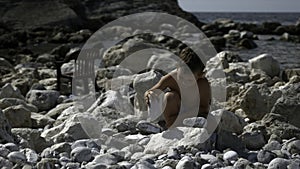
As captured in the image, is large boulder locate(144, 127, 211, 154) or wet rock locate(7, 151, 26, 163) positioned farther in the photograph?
large boulder locate(144, 127, 211, 154)

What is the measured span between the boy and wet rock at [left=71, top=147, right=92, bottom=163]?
1.17 m

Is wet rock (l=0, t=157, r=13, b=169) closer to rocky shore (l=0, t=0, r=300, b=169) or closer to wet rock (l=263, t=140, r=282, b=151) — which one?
rocky shore (l=0, t=0, r=300, b=169)

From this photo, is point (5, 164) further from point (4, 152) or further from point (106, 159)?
point (106, 159)

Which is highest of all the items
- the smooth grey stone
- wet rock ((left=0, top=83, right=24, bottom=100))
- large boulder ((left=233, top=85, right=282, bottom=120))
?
the smooth grey stone

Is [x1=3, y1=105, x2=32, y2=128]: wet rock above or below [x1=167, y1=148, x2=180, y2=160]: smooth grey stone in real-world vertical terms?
below

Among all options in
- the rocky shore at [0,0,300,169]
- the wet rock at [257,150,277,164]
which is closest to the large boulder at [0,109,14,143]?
the rocky shore at [0,0,300,169]

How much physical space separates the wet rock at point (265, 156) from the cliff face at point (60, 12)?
36.0m

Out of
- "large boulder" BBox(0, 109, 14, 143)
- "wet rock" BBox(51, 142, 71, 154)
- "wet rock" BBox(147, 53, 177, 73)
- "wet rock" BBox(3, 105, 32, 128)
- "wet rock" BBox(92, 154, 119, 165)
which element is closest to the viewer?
"wet rock" BBox(92, 154, 119, 165)

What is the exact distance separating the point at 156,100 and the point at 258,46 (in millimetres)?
21591

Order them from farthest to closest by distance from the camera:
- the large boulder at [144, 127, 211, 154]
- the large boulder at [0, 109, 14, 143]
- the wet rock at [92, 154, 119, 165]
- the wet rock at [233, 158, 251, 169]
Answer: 1. the large boulder at [0, 109, 14, 143]
2. the large boulder at [144, 127, 211, 154]
3. the wet rock at [92, 154, 119, 165]
4. the wet rock at [233, 158, 251, 169]

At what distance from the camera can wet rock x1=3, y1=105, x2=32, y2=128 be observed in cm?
706

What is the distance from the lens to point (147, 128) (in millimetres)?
6180

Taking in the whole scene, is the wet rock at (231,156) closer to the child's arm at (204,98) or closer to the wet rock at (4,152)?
the child's arm at (204,98)

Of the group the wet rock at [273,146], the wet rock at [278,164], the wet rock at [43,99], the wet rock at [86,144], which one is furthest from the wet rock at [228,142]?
the wet rock at [43,99]
